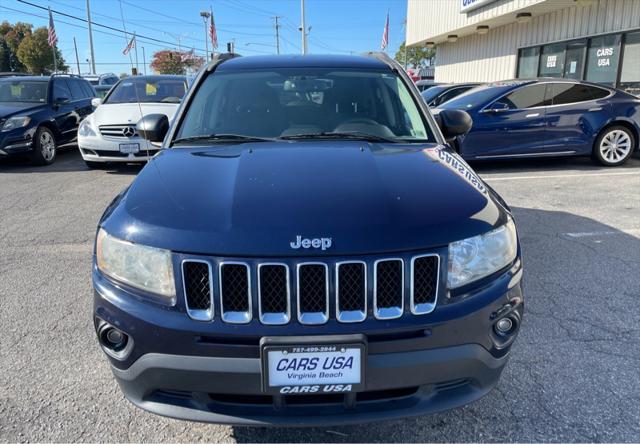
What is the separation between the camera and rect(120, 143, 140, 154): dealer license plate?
7973 millimetres

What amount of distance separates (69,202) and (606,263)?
20.1ft

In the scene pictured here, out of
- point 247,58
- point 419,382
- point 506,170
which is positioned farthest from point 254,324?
point 506,170

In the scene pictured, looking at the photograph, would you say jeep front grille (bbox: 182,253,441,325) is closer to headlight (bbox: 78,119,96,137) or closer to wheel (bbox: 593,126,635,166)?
headlight (bbox: 78,119,96,137)

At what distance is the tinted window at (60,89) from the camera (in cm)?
1014

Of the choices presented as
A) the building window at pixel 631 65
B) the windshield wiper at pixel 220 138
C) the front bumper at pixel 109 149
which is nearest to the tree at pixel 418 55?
the building window at pixel 631 65

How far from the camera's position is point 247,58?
12.2 ft

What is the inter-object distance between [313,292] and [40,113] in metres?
9.54

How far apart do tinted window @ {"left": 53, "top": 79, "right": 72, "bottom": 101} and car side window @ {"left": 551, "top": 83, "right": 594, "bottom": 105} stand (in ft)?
30.8

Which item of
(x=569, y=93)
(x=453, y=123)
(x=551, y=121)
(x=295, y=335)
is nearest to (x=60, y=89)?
(x=551, y=121)

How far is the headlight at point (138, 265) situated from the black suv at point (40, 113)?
329 inches

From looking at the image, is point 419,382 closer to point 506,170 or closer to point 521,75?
point 506,170

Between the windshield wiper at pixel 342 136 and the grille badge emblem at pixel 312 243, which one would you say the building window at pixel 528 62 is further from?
the grille badge emblem at pixel 312 243

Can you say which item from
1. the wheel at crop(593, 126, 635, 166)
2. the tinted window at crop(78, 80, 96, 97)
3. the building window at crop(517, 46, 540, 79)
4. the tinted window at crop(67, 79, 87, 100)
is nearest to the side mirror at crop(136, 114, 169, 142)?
the wheel at crop(593, 126, 635, 166)

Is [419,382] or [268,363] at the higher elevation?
[268,363]
